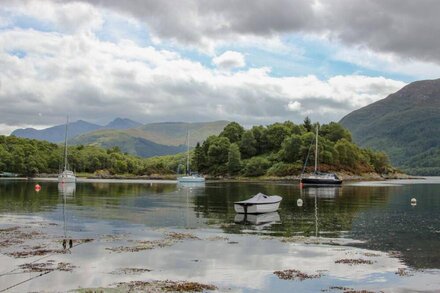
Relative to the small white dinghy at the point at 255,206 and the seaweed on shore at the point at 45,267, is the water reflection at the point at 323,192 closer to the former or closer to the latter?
the small white dinghy at the point at 255,206

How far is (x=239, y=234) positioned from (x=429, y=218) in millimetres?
33514

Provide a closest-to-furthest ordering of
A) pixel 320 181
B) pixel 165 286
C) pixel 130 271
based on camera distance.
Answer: pixel 165 286 < pixel 130 271 < pixel 320 181

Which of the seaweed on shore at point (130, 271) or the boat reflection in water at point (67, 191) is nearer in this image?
the seaweed on shore at point (130, 271)

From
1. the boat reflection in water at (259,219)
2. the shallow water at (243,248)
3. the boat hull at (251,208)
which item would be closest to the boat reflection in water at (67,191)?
the shallow water at (243,248)

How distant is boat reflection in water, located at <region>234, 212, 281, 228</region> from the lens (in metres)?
61.2

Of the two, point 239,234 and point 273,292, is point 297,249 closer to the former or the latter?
point 239,234

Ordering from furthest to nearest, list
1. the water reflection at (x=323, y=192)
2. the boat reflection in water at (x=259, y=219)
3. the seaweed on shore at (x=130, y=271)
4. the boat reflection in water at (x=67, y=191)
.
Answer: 1. the water reflection at (x=323, y=192)
2. the boat reflection in water at (x=67, y=191)
3. the boat reflection in water at (x=259, y=219)
4. the seaweed on shore at (x=130, y=271)

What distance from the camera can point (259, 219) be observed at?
65750mm

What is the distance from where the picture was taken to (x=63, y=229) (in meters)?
52.9

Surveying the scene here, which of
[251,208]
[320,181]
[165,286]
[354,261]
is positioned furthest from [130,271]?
[320,181]

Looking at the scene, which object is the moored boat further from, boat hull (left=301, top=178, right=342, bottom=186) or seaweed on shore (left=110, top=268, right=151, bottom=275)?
seaweed on shore (left=110, top=268, right=151, bottom=275)

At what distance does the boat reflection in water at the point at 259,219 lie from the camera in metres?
61.2

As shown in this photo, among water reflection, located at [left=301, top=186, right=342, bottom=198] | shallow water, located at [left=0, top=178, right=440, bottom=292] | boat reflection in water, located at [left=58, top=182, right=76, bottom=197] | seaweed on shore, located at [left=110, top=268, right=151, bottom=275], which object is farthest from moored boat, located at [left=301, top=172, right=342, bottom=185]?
seaweed on shore, located at [left=110, top=268, right=151, bottom=275]

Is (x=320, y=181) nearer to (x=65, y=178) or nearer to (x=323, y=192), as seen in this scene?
(x=323, y=192)
